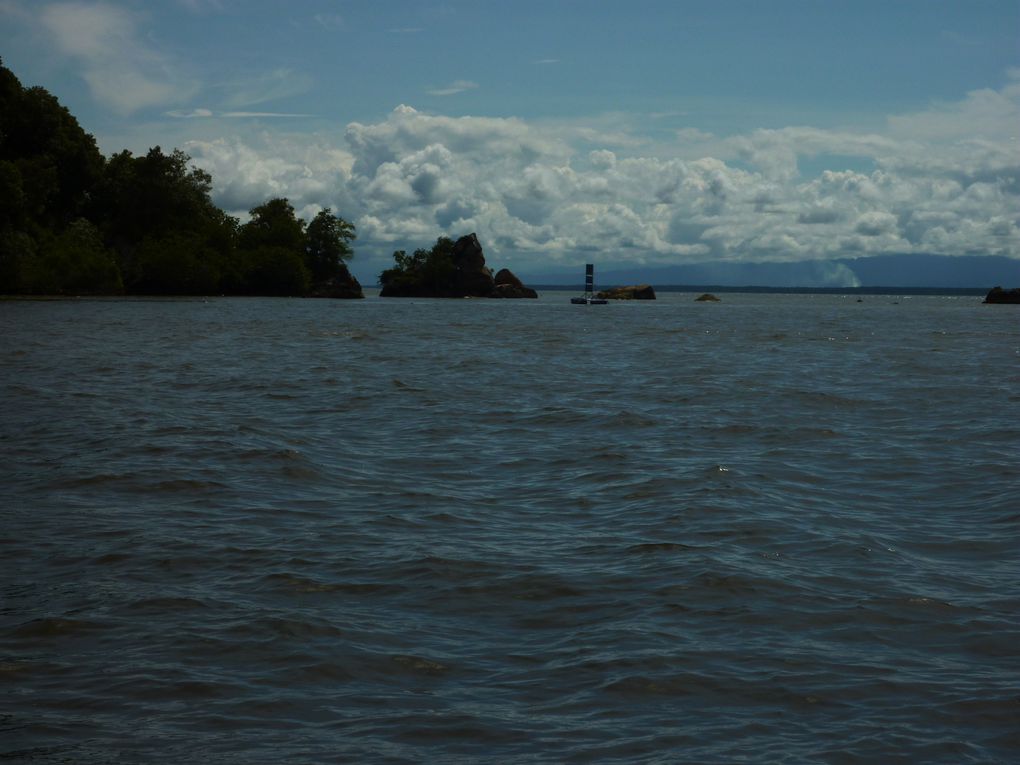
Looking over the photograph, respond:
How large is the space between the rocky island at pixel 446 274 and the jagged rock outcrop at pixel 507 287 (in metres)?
1.65

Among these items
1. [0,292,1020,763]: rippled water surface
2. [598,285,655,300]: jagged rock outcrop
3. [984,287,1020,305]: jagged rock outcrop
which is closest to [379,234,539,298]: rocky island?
[598,285,655,300]: jagged rock outcrop

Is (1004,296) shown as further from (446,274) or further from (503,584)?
(503,584)

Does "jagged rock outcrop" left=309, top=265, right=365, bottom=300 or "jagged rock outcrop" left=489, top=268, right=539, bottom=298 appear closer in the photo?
"jagged rock outcrop" left=309, top=265, right=365, bottom=300

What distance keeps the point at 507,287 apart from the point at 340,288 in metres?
51.9

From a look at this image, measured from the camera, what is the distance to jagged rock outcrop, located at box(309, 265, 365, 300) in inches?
5738

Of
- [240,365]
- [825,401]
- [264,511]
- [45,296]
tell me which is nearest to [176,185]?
[45,296]

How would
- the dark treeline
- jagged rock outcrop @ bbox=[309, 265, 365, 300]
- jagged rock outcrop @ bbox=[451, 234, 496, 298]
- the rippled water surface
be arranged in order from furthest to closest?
jagged rock outcrop @ bbox=[451, 234, 496, 298] < jagged rock outcrop @ bbox=[309, 265, 365, 300] < the dark treeline < the rippled water surface

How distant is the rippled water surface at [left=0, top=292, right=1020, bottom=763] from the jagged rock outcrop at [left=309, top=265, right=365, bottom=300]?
126643 millimetres

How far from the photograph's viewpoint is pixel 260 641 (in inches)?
293

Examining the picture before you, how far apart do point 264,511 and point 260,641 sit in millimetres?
4349

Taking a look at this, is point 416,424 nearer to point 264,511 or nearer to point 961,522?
point 264,511

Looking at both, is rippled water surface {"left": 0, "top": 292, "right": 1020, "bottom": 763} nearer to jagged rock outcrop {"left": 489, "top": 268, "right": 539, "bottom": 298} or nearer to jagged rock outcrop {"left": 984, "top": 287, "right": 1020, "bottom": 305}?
jagged rock outcrop {"left": 984, "top": 287, "right": 1020, "bottom": 305}

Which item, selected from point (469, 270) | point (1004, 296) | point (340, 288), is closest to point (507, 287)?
point (469, 270)

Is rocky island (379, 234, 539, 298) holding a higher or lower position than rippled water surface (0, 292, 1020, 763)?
higher
